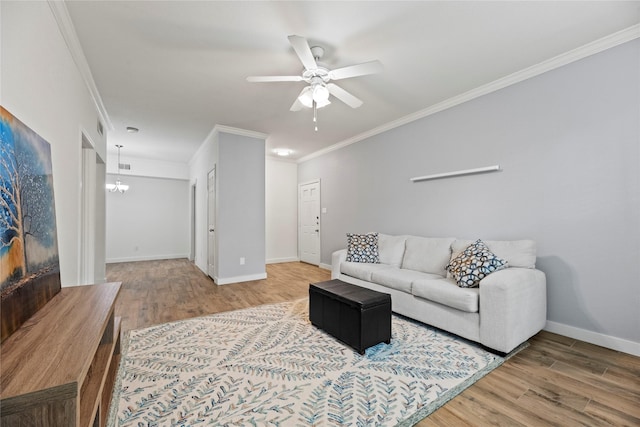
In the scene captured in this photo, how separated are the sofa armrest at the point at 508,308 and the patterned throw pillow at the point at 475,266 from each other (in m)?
0.11

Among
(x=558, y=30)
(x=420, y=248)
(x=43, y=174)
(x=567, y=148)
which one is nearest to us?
(x=43, y=174)

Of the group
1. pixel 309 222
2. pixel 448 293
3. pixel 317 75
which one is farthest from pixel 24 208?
pixel 309 222

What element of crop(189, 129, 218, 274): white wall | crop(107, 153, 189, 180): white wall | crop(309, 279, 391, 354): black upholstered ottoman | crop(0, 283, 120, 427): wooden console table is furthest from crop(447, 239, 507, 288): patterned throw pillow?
crop(107, 153, 189, 180): white wall

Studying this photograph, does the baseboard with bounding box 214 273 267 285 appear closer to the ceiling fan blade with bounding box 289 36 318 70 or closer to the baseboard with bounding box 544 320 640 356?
the ceiling fan blade with bounding box 289 36 318 70

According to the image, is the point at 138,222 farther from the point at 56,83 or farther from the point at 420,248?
the point at 420,248

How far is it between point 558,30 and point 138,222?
8291mm

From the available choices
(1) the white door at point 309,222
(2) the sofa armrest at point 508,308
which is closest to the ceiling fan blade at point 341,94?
(2) the sofa armrest at point 508,308

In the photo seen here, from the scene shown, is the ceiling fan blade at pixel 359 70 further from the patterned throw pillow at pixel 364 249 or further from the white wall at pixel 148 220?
the white wall at pixel 148 220

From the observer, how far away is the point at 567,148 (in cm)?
257

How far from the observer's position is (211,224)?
493 centimetres

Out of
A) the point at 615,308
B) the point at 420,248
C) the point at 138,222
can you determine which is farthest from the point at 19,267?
the point at 138,222

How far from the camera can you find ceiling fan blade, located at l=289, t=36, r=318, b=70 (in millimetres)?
Result: 1861

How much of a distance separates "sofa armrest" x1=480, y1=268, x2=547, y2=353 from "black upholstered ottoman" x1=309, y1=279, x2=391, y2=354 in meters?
0.78

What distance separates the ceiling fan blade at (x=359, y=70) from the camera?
2107 millimetres
